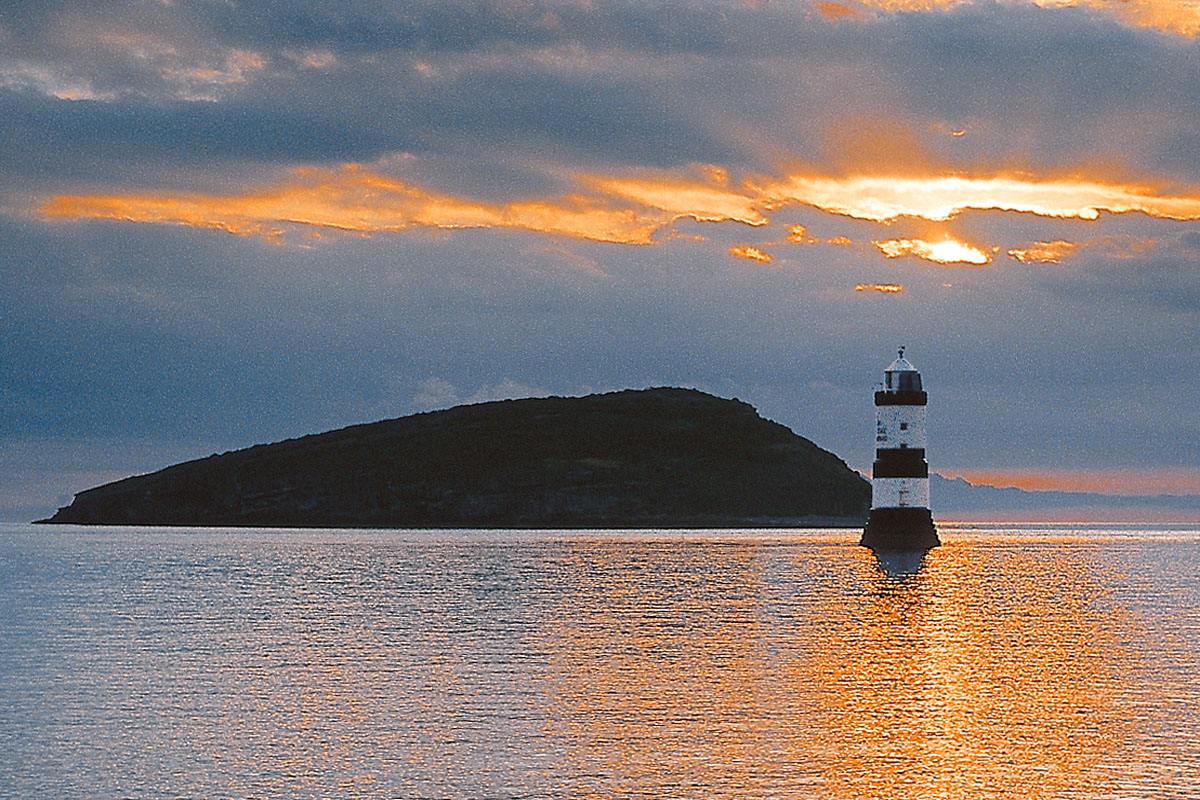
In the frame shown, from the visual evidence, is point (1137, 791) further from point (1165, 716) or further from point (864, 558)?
point (864, 558)

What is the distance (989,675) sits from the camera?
135ft

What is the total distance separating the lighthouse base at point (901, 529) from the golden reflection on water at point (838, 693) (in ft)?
80.5

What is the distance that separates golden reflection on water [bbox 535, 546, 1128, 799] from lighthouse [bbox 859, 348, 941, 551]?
23.0 metres

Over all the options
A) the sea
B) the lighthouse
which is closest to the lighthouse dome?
the lighthouse

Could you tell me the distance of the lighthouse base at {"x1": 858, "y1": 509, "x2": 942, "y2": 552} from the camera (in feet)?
318

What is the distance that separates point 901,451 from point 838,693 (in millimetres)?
58928

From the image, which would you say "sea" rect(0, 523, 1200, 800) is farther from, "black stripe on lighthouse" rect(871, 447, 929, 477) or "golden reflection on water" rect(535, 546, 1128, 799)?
"black stripe on lighthouse" rect(871, 447, 929, 477)

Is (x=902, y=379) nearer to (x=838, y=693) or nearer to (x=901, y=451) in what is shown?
(x=901, y=451)

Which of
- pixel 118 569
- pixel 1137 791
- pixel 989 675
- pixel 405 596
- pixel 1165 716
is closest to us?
pixel 1137 791

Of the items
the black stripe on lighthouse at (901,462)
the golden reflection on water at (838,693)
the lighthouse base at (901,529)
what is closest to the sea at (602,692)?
the golden reflection on water at (838,693)

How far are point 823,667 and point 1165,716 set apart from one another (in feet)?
36.7

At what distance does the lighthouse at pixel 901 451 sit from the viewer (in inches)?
3718

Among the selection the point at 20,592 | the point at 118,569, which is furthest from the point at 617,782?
the point at 118,569

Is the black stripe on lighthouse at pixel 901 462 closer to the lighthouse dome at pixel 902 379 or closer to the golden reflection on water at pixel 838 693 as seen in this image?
the lighthouse dome at pixel 902 379
